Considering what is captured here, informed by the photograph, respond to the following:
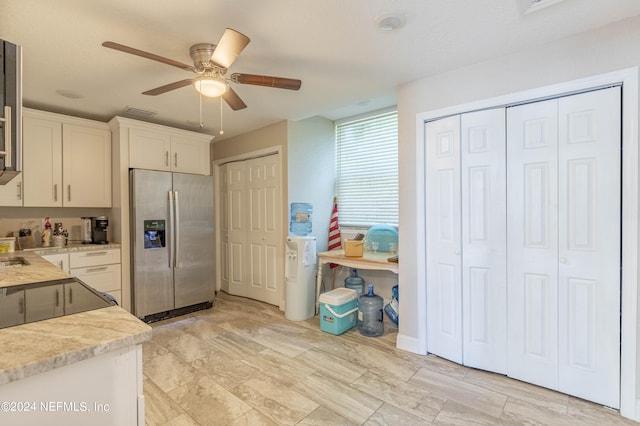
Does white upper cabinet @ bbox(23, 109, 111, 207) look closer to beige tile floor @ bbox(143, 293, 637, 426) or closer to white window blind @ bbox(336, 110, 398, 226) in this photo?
beige tile floor @ bbox(143, 293, 637, 426)

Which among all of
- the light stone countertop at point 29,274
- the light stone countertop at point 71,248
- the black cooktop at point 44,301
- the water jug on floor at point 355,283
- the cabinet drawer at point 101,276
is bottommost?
the water jug on floor at point 355,283

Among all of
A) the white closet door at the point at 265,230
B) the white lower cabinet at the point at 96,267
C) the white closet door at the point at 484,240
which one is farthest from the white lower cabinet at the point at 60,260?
the white closet door at the point at 484,240

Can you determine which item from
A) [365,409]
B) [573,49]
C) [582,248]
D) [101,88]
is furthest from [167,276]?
[573,49]

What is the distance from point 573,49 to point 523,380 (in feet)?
7.59

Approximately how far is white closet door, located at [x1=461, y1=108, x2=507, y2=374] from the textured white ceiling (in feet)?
1.87

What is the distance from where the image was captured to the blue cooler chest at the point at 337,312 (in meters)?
3.13

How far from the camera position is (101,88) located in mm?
2809

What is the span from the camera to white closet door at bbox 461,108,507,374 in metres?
2.32

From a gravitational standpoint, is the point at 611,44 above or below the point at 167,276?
above

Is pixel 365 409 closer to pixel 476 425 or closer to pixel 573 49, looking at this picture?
pixel 476 425

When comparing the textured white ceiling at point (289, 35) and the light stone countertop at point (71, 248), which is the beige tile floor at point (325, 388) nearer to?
the light stone countertop at point (71, 248)

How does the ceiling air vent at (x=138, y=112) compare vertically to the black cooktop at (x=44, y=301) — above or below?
above

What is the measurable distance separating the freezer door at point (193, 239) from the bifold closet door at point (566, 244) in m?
3.32

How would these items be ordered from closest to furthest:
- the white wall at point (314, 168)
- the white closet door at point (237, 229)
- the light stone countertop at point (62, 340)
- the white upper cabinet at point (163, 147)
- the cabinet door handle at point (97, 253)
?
the light stone countertop at point (62, 340) → the cabinet door handle at point (97, 253) → the white upper cabinet at point (163, 147) → the white wall at point (314, 168) → the white closet door at point (237, 229)
